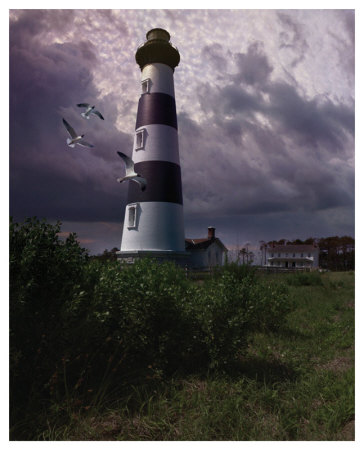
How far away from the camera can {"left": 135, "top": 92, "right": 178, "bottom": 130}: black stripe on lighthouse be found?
1566 centimetres

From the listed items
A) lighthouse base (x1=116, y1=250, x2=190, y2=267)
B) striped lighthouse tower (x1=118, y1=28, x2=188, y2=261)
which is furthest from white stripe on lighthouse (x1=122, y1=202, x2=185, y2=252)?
lighthouse base (x1=116, y1=250, x2=190, y2=267)

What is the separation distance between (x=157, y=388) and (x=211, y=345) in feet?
Answer: 3.28

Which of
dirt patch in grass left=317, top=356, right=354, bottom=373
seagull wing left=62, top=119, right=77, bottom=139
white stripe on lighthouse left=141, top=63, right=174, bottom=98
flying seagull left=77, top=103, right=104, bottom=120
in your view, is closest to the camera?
dirt patch in grass left=317, top=356, right=354, bottom=373

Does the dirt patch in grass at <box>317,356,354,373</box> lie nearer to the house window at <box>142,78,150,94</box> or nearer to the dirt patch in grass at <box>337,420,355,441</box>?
the dirt patch in grass at <box>337,420,355,441</box>

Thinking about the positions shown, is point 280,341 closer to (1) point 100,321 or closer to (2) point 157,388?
(2) point 157,388

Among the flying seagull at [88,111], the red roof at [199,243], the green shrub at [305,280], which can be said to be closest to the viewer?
the flying seagull at [88,111]

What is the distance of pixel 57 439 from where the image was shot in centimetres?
316

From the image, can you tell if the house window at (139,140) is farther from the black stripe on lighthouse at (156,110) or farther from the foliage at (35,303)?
the foliage at (35,303)

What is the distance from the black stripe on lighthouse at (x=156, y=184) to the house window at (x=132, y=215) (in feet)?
1.10

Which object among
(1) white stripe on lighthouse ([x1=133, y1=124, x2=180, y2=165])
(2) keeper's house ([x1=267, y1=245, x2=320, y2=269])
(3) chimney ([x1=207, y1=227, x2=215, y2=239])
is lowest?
(2) keeper's house ([x1=267, y1=245, x2=320, y2=269])

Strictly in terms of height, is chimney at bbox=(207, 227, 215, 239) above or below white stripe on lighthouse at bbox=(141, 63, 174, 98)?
below

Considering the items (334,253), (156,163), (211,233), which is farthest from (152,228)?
(334,253)

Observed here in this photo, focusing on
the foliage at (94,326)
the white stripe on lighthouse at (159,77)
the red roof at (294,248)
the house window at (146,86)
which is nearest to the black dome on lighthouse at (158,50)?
the white stripe on lighthouse at (159,77)

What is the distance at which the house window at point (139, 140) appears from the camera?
1560cm
